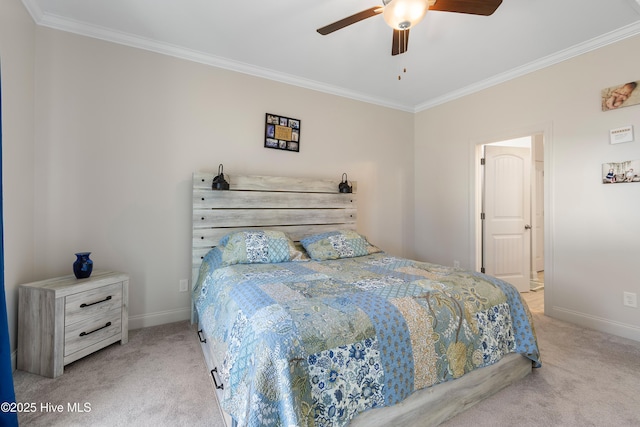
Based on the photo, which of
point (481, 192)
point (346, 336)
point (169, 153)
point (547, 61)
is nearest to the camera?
point (346, 336)

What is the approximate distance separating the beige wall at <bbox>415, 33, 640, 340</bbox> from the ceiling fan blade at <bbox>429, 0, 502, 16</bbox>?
1.75 meters

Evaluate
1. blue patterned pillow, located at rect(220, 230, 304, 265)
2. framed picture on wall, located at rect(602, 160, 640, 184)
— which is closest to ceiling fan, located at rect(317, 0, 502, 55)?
blue patterned pillow, located at rect(220, 230, 304, 265)

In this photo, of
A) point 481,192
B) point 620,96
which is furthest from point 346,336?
point 481,192

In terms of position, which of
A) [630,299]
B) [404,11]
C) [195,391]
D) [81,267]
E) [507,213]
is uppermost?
[404,11]

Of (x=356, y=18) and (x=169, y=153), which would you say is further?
(x=169, y=153)

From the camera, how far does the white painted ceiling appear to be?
7.21 ft

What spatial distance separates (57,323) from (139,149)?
58.4 inches

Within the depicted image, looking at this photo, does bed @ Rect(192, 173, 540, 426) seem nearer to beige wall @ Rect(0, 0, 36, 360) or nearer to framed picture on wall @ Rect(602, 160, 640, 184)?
beige wall @ Rect(0, 0, 36, 360)

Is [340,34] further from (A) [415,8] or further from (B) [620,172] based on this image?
(B) [620,172]

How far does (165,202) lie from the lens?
2738 mm

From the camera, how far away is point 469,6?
1707 mm

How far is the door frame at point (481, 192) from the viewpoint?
2973 millimetres

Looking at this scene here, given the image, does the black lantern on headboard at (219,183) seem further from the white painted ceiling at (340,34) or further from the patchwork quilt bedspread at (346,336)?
the white painted ceiling at (340,34)

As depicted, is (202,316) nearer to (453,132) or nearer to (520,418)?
(520,418)
